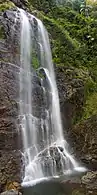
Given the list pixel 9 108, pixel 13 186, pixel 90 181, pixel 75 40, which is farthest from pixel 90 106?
pixel 13 186

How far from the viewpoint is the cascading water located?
14.1 meters

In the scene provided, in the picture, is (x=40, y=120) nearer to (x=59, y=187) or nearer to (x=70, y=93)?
(x=70, y=93)

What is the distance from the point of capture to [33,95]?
1595cm

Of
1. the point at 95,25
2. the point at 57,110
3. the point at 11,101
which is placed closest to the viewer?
the point at 11,101

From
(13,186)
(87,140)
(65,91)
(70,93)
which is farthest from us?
(65,91)

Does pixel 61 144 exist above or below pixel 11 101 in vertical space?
below

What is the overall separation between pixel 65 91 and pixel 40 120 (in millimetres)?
2880

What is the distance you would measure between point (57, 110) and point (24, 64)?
3.05m

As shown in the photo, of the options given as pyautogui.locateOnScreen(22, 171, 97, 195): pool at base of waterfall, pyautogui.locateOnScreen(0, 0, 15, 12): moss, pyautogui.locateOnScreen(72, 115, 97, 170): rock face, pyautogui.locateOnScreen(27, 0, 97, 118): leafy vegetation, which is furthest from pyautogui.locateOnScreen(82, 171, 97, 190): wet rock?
pyautogui.locateOnScreen(0, 0, 15, 12): moss

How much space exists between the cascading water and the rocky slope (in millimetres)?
488

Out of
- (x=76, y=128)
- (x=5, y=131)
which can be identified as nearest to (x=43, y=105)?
(x=76, y=128)

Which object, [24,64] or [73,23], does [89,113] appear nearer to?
[24,64]

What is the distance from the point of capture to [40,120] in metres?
15.6

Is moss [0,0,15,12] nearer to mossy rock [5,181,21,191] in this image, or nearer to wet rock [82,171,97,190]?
mossy rock [5,181,21,191]
